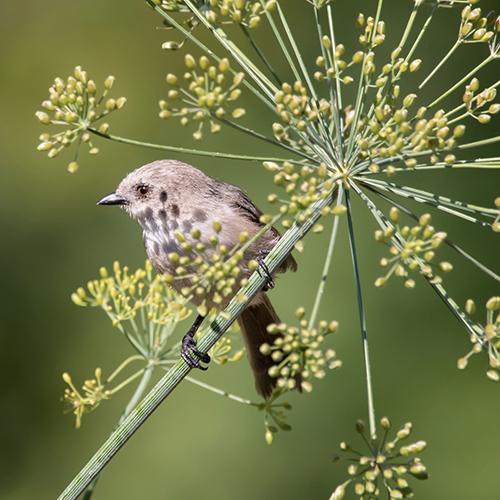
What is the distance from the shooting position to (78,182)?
4.64 metres

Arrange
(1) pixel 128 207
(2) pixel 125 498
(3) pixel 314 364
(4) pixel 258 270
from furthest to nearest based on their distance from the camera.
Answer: (2) pixel 125 498 → (1) pixel 128 207 → (4) pixel 258 270 → (3) pixel 314 364

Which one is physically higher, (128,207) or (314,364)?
(128,207)

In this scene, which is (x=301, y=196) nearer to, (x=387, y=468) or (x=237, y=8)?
(x=237, y=8)

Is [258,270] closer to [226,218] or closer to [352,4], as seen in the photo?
[226,218]

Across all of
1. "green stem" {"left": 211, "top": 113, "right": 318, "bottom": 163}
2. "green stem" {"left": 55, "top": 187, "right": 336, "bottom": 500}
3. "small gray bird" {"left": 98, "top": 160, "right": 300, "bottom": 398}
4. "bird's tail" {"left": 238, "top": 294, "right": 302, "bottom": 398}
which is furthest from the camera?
"bird's tail" {"left": 238, "top": 294, "right": 302, "bottom": 398}

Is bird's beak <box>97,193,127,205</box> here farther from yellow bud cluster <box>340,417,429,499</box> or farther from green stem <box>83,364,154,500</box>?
yellow bud cluster <box>340,417,429,499</box>

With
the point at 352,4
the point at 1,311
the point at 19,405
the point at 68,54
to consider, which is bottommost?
the point at 19,405

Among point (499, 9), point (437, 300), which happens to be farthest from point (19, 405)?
point (499, 9)

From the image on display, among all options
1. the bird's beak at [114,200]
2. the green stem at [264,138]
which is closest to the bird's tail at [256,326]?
the bird's beak at [114,200]

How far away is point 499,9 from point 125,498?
4666mm

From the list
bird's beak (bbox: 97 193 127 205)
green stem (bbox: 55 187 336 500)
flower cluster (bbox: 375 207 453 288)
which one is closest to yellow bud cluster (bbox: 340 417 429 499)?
flower cluster (bbox: 375 207 453 288)

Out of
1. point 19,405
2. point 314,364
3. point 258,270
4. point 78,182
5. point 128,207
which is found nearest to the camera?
point 314,364

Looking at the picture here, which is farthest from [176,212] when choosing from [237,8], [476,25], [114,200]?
[476,25]

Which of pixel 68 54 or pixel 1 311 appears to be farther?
pixel 68 54
